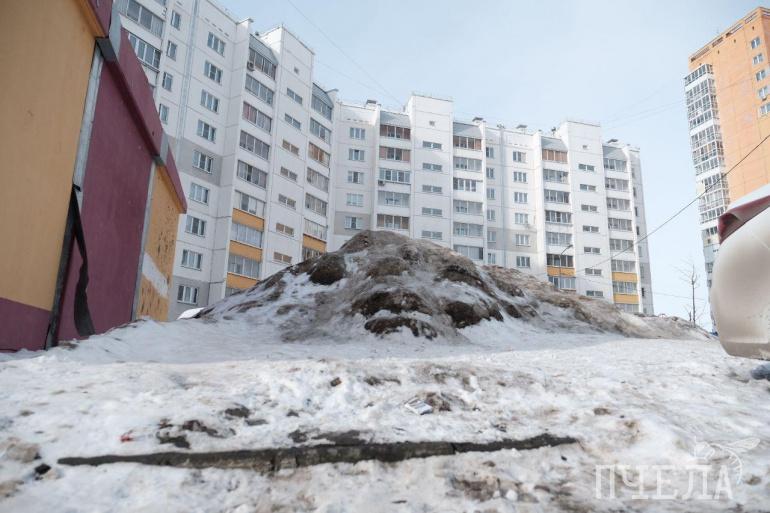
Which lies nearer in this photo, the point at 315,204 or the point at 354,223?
the point at 315,204

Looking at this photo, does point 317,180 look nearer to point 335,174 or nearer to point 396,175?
point 335,174

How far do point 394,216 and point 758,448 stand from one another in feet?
165

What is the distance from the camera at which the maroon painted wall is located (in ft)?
29.5

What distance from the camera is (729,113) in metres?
58.2

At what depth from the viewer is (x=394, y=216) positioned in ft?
177

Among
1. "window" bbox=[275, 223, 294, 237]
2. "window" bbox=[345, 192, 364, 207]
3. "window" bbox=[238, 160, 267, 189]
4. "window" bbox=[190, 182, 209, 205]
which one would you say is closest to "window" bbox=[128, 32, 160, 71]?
"window" bbox=[190, 182, 209, 205]

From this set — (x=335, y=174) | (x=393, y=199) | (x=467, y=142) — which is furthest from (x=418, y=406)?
(x=467, y=142)

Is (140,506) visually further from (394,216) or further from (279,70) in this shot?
(394,216)

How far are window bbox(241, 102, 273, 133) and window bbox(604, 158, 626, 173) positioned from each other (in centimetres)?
4590

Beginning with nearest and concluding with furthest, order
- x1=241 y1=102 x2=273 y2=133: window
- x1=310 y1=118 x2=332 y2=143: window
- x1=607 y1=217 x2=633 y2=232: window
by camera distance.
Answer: x1=241 y1=102 x2=273 y2=133: window → x1=310 y1=118 x2=332 y2=143: window → x1=607 y1=217 x2=633 y2=232: window

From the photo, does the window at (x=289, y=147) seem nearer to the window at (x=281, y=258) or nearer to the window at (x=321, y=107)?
the window at (x=321, y=107)

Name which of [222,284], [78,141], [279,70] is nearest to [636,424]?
[78,141]

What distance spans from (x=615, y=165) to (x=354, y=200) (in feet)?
123

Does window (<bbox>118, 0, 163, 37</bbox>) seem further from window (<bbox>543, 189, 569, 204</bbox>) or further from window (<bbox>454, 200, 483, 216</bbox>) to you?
window (<bbox>543, 189, 569, 204</bbox>)
